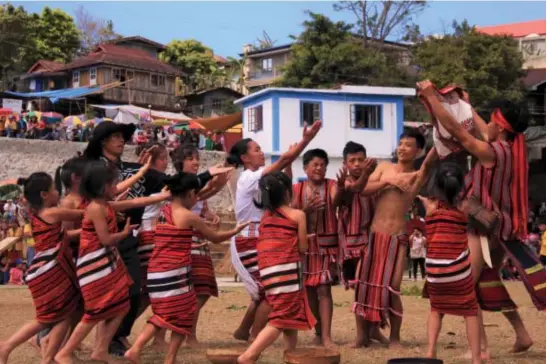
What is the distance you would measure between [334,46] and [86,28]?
3201 centimetres

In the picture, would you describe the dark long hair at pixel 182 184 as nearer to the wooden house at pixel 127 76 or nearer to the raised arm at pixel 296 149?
the raised arm at pixel 296 149

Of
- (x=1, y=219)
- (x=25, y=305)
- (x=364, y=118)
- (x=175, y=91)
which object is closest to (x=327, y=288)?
(x=25, y=305)

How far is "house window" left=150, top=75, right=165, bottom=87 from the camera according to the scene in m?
58.9

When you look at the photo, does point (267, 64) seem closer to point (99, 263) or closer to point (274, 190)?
point (274, 190)

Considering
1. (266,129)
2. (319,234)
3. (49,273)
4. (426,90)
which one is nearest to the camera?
(49,273)

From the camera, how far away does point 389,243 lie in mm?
7488

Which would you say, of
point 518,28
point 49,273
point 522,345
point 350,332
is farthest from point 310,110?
point 518,28

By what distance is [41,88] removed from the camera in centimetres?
5847

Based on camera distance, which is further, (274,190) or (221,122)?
(221,122)

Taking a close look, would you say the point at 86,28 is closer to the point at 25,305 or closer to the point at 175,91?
the point at 175,91

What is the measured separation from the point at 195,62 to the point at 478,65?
28.1m

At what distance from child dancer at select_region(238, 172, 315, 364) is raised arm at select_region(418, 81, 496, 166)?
3.96ft

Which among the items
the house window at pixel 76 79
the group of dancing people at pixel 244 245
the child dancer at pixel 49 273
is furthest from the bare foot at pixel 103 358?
the house window at pixel 76 79

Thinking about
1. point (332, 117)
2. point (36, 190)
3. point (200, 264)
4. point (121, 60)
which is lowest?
point (200, 264)
